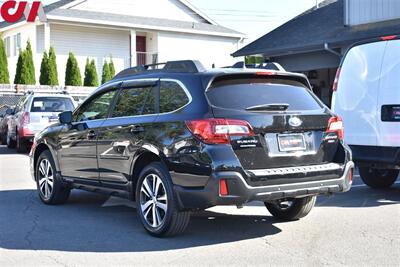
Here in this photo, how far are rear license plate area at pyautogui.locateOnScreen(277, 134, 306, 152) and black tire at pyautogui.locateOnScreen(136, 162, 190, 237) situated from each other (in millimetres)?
→ 1153

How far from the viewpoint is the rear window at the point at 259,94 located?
591cm

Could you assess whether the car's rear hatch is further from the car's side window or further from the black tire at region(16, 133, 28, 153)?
the black tire at region(16, 133, 28, 153)

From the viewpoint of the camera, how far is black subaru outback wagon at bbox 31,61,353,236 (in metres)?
5.63

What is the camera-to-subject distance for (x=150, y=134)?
244 inches

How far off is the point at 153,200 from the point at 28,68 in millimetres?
24996

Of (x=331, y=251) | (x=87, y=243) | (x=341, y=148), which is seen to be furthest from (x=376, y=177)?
(x=87, y=243)

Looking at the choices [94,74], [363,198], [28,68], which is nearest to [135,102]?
[363,198]

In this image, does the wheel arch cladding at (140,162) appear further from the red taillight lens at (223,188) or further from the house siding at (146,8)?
the house siding at (146,8)

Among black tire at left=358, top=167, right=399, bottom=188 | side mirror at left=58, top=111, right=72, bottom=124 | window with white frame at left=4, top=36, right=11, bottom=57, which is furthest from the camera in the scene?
window with white frame at left=4, top=36, right=11, bottom=57

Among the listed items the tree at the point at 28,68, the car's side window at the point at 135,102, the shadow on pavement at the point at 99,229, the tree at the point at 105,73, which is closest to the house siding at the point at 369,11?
the shadow on pavement at the point at 99,229

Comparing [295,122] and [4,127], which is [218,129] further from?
[4,127]

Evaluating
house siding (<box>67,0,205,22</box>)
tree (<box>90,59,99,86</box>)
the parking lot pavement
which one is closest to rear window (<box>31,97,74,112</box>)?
the parking lot pavement

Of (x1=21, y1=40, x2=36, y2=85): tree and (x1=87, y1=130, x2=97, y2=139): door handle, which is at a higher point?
(x1=21, y1=40, x2=36, y2=85): tree

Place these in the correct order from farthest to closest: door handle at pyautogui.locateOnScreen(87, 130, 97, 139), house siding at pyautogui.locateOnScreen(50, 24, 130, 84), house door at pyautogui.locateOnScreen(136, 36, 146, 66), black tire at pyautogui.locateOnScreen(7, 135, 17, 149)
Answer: house door at pyautogui.locateOnScreen(136, 36, 146, 66), house siding at pyautogui.locateOnScreen(50, 24, 130, 84), black tire at pyautogui.locateOnScreen(7, 135, 17, 149), door handle at pyautogui.locateOnScreen(87, 130, 97, 139)
